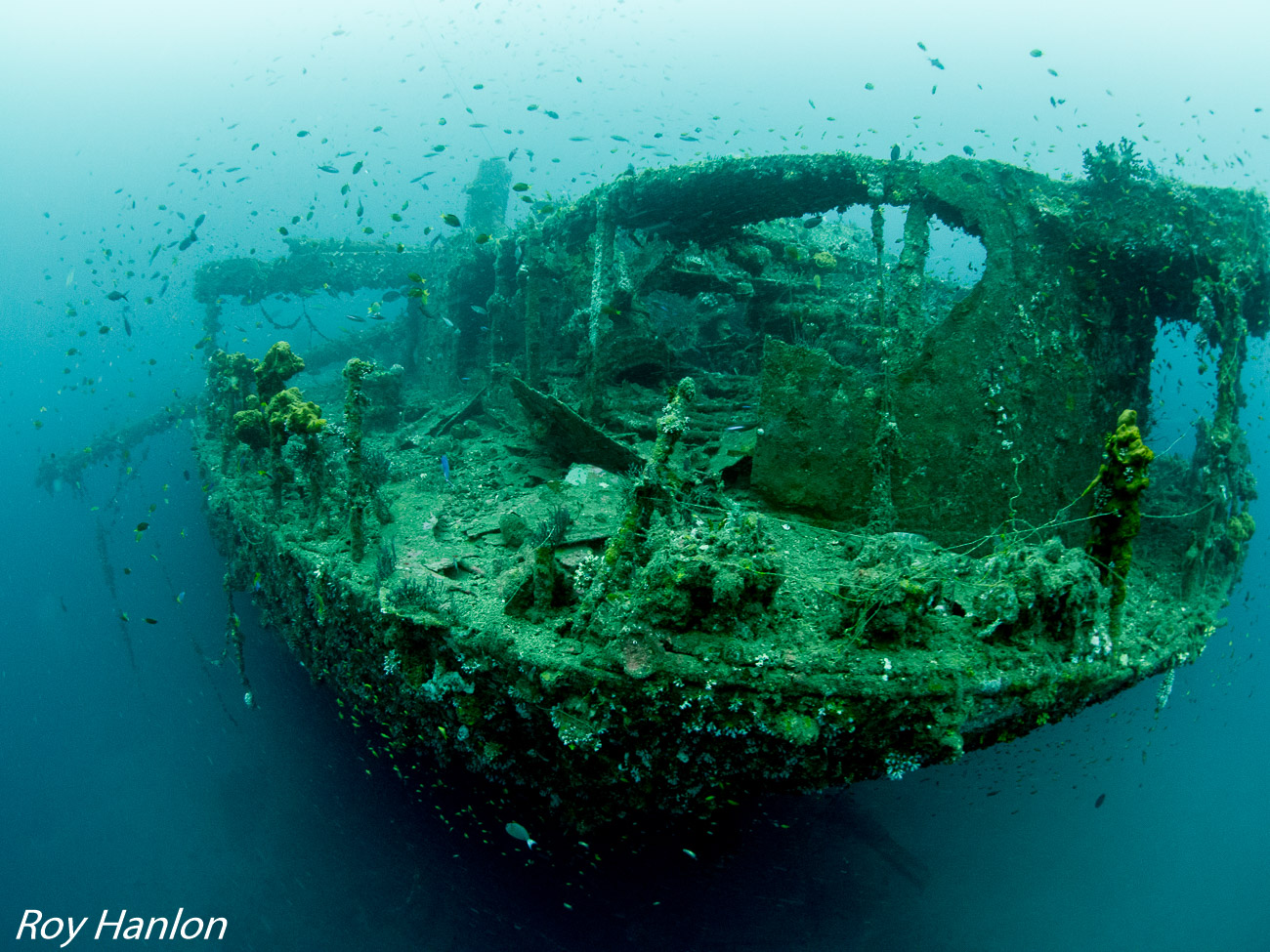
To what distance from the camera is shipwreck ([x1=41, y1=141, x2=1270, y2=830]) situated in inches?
154

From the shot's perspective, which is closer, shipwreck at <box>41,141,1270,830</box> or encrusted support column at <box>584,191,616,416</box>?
shipwreck at <box>41,141,1270,830</box>

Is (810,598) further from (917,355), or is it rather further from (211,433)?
(211,433)

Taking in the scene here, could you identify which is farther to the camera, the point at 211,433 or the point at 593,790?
the point at 211,433

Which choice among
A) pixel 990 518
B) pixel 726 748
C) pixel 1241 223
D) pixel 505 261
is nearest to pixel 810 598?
pixel 726 748

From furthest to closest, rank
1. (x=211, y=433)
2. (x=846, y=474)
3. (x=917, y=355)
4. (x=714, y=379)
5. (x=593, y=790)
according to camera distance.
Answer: (x=211, y=433) < (x=714, y=379) < (x=917, y=355) < (x=846, y=474) < (x=593, y=790)

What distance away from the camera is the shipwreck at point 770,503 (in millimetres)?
3908

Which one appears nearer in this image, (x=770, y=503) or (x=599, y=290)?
(x=770, y=503)

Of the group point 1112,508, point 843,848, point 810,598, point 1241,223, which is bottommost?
point 843,848

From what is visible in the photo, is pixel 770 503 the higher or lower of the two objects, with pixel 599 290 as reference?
lower

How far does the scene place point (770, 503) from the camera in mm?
6535

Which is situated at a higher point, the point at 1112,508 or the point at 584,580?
the point at 1112,508

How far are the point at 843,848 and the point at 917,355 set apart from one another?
7187 millimetres

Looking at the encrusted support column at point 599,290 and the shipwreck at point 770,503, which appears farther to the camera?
the encrusted support column at point 599,290

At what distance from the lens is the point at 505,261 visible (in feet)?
45.8
